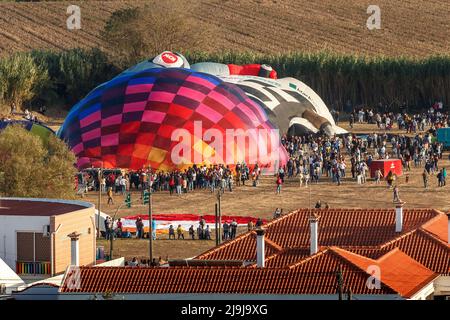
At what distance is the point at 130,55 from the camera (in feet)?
311

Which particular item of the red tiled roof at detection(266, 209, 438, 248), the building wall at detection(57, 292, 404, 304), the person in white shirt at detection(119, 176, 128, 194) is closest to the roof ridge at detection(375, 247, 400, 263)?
the red tiled roof at detection(266, 209, 438, 248)

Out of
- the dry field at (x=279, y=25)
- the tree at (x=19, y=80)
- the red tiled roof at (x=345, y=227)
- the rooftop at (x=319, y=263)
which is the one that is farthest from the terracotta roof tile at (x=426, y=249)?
the dry field at (x=279, y=25)

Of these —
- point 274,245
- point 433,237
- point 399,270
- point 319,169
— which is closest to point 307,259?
point 399,270

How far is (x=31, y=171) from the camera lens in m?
50.0

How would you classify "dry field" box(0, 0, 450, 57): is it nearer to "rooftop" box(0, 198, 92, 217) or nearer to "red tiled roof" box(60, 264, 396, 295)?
"rooftop" box(0, 198, 92, 217)

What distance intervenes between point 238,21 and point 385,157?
48012mm

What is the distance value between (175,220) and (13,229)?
45.9 ft

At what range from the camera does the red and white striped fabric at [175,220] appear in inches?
1916

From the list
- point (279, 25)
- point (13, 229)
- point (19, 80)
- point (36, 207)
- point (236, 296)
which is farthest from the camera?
point (279, 25)

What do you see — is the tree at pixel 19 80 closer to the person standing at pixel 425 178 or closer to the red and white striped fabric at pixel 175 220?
the person standing at pixel 425 178

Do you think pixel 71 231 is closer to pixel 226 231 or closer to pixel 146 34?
pixel 226 231

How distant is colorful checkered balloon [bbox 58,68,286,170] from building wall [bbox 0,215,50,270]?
23658 millimetres

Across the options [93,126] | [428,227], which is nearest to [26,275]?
[428,227]

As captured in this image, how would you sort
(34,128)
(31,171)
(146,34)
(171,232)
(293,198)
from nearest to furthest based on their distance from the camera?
(171,232) → (31,171) → (293,198) → (34,128) → (146,34)
